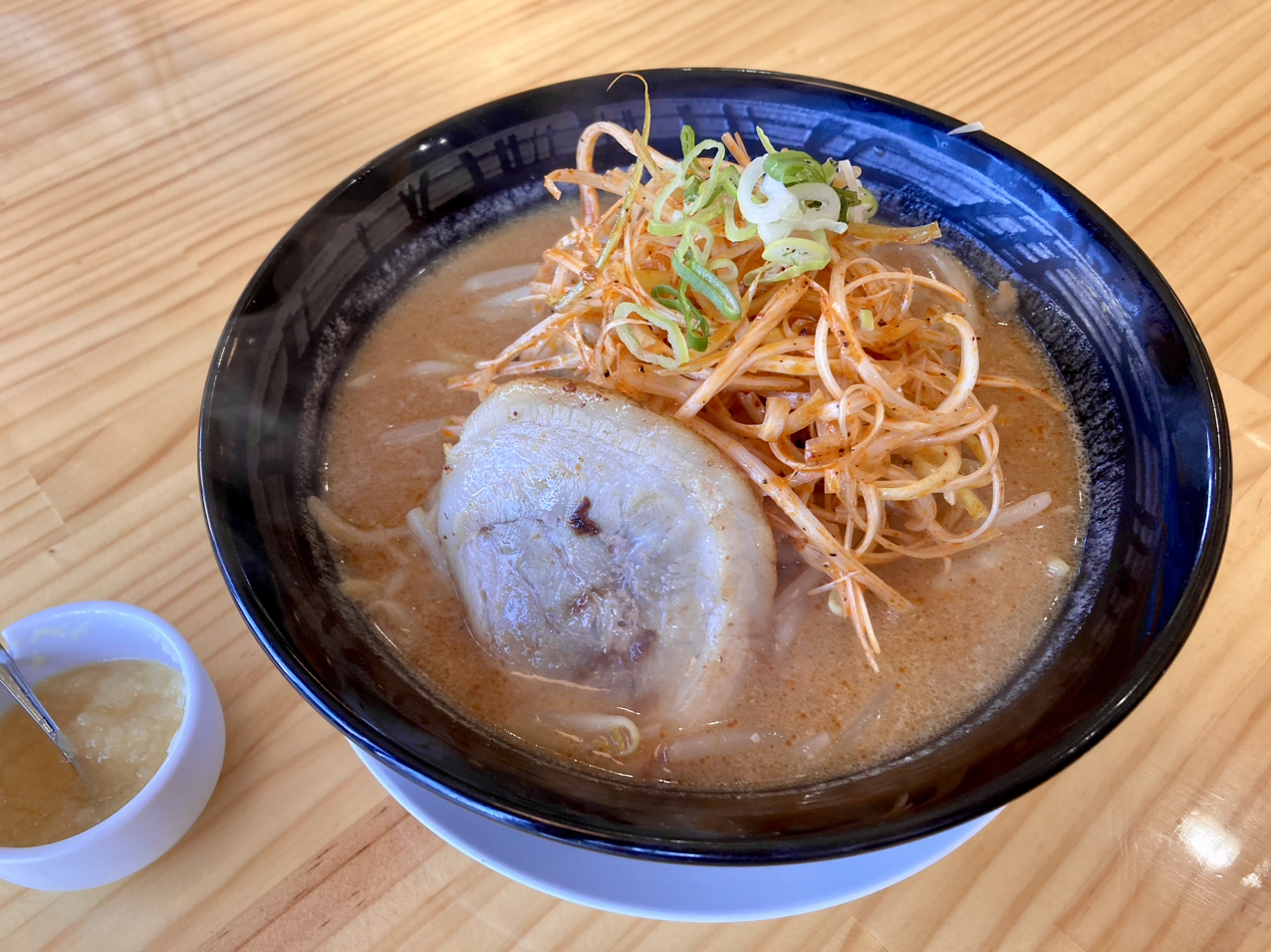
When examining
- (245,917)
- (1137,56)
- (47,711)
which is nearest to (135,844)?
(245,917)

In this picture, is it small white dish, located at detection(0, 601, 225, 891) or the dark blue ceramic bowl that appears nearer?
the dark blue ceramic bowl

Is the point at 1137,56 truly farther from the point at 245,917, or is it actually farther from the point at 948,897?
the point at 245,917

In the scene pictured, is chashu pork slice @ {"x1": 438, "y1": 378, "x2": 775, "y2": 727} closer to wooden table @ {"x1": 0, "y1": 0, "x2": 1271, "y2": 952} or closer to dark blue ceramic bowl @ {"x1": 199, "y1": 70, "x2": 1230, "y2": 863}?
dark blue ceramic bowl @ {"x1": 199, "y1": 70, "x2": 1230, "y2": 863}

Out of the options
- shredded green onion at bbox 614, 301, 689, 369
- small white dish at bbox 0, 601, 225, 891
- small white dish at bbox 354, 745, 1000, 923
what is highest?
shredded green onion at bbox 614, 301, 689, 369

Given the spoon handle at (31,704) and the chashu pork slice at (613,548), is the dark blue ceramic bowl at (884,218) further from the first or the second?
the spoon handle at (31,704)

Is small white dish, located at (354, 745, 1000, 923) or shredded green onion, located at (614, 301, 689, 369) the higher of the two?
shredded green onion, located at (614, 301, 689, 369)

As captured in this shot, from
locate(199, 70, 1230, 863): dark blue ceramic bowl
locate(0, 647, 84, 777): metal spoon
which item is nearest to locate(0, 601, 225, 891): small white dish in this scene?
locate(0, 647, 84, 777): metal spoon

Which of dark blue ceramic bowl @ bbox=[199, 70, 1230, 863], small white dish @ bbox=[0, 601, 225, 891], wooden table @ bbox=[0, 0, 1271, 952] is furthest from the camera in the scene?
wooden table @ bbox=[0, 0, 1271, 952]
